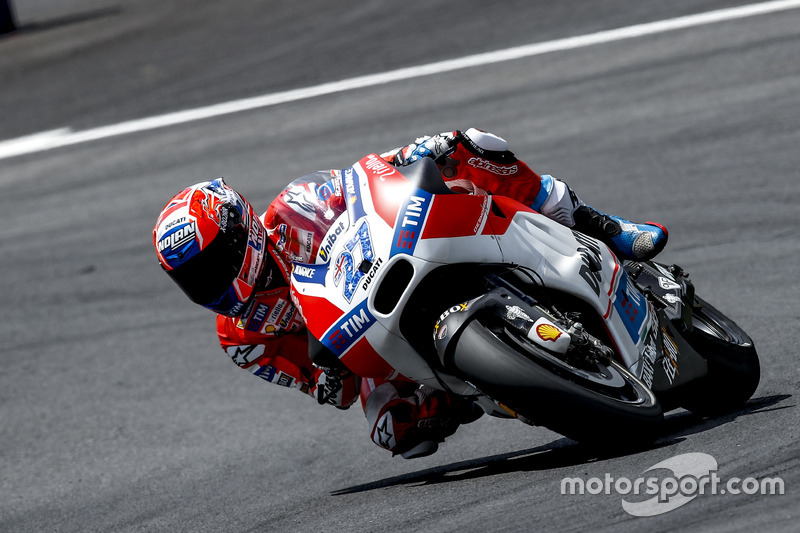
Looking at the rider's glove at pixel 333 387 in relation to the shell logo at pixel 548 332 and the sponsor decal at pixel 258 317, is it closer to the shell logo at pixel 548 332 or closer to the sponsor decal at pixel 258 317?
the sponsor decal at pixel 258 317

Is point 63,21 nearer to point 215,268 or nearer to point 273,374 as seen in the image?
point 273,374

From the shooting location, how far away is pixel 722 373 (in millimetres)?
4910

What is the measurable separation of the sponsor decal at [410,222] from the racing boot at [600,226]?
2.98ft

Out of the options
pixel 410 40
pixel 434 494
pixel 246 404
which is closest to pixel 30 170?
pixel 410 40

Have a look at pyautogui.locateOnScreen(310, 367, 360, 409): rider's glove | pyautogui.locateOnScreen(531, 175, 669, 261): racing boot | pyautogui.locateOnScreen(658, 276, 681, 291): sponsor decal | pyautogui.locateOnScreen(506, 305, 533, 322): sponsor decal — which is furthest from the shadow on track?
pyautogui.locateOnScreen(506, 305, 533, 322): sponsor decal

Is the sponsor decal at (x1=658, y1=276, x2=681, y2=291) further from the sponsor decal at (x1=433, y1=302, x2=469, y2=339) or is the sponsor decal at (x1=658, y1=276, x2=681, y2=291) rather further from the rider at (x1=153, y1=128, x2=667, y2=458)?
the sponsor decal at (x1=433, y1=302, x2=469, y2=339)

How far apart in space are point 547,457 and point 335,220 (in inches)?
56.7

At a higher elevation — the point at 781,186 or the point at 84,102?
the point at 781,186

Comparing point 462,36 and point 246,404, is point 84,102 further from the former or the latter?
point 246,404

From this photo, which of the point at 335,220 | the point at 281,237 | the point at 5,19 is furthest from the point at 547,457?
the point at 5,19

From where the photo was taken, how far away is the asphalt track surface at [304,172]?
15.6 feet

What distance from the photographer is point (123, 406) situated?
24.9 ft

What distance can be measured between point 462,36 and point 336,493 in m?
8.25

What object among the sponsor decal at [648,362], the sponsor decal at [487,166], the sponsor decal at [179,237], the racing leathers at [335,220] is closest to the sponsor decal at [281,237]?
the racing leathers at [335,220]
